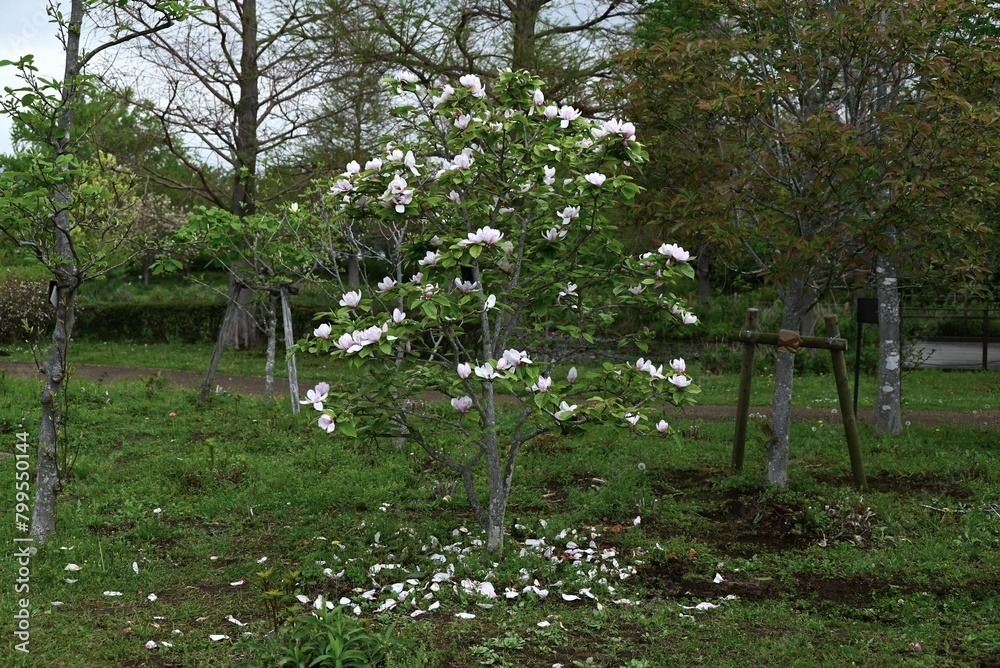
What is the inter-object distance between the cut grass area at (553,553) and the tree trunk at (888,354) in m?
0.37

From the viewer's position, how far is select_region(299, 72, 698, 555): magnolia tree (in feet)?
16.5

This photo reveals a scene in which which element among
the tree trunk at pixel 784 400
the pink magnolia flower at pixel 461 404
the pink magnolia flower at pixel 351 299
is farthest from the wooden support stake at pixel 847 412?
the pink magnolia flower at pixel 351 299

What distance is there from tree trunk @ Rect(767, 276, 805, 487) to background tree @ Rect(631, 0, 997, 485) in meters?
0.01

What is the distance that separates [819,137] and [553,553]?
11.1 feet

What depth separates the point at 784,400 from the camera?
7.11 meters

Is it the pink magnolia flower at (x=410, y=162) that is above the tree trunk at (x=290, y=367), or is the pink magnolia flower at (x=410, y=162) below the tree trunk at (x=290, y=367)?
above

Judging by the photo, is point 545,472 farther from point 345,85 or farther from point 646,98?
point 345,85

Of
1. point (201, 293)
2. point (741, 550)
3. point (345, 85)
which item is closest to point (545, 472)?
point (741, 550)

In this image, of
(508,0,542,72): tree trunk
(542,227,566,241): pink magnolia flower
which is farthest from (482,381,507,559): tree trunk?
(508,0,542,72): tree trunk

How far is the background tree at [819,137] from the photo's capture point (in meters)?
6.16

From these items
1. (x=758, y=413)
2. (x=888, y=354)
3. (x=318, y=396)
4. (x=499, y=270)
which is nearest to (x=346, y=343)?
(x=318, y=396)

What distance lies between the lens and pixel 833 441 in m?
9.06

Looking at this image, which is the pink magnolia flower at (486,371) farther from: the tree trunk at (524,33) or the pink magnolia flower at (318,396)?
the tree trunk at (524,33)

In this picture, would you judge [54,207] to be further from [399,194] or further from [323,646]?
[323,646]
